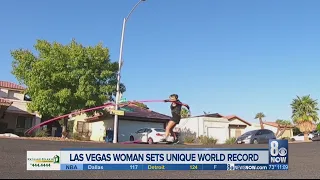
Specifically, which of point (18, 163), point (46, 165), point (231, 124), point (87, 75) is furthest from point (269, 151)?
point (231, 124)

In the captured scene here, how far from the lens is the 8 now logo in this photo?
23.2 ft

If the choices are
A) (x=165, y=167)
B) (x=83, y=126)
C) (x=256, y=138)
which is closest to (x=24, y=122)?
(x=83, y=126)

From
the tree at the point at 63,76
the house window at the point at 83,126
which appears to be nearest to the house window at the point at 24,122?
the house window at the point at 83,126

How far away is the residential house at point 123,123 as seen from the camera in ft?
115

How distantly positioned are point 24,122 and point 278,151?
3213 cm

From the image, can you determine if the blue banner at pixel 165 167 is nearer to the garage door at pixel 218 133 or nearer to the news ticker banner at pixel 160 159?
the news ticker banner at pixel 160 159

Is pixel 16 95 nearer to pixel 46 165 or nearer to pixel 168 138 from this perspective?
pixel 168 138

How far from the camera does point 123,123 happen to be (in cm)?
3528

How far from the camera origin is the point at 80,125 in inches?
1574

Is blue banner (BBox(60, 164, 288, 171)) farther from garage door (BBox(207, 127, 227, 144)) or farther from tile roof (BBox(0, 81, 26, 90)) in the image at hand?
garage door (BBox(207, 127, 227, 144))

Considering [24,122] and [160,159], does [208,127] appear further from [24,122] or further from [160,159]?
[160,159]

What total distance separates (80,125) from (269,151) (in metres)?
34.8

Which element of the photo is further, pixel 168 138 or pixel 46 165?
pixel 168 138

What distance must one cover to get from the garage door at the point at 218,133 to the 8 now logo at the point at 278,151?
32.7 metres
